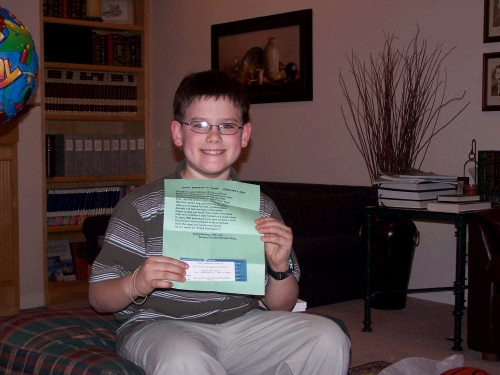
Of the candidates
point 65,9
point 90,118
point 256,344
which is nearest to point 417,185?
point 256,344

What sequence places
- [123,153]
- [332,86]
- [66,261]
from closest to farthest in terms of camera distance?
[332,86]
[66,261]
[123,153]

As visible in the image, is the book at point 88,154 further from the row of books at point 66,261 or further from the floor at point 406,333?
the floor at point 406,333

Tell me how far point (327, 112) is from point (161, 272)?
3327 millimetres

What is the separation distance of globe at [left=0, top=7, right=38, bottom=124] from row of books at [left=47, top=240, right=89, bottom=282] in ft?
10.6

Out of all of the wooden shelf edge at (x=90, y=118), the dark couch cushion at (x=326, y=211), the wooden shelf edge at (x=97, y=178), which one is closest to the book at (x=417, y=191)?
the dark couch cushion at (x=326, y=211)

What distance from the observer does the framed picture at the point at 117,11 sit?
539cm

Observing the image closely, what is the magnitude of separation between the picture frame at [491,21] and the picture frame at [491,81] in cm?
9

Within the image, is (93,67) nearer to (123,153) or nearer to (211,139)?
(123,153)

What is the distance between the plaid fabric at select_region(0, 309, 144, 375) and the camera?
64.5 inches

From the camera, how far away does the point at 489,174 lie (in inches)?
141

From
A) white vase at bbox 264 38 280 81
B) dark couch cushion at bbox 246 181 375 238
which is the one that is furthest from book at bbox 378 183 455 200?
white vase at bbox 264 38 280 81

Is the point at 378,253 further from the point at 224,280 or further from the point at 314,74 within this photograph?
the point at 224,280

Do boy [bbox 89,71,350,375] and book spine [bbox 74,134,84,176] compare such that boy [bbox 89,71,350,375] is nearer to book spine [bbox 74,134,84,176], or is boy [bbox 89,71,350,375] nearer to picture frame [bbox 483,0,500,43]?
picture frame [bbox 483,0,500,43]

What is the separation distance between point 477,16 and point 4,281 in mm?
3273
